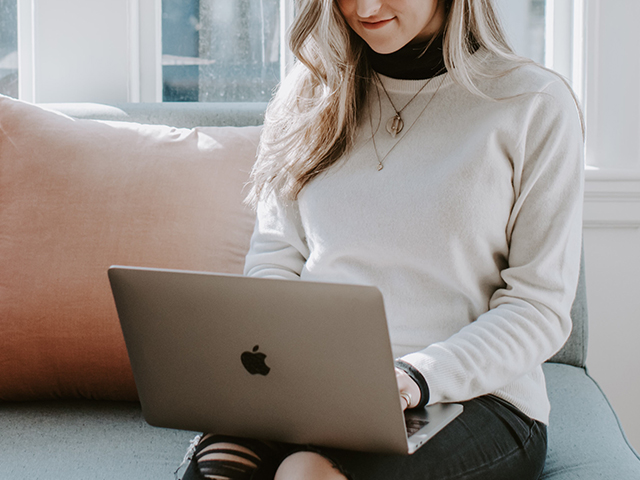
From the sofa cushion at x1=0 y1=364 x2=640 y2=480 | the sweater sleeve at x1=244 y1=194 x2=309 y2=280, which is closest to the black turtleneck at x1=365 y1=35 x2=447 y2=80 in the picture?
the sweater sleeve at x1=244 y1=194 x2=309 y2=280

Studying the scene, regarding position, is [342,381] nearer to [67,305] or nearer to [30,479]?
[30,479]

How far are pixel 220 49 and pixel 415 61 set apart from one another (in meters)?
0.78

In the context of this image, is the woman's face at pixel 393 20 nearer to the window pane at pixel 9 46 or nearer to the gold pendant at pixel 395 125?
the gold pendant at pixel 395 125

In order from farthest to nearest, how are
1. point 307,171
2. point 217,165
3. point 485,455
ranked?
point 217,165 → point 307,171 → point 485,455

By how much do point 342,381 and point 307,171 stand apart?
0.51 metres

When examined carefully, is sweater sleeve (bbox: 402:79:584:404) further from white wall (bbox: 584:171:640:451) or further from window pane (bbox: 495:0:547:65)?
window pane (bbox: 495:0:547:65)

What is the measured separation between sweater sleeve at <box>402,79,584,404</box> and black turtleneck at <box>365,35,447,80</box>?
7.2 inches

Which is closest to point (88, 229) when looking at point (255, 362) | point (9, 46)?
point (255, 362)

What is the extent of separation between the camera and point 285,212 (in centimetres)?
112

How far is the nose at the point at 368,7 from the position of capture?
3.14 feet

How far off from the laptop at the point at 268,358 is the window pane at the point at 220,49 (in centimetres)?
107

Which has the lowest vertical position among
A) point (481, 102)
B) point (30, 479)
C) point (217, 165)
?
point (30, 479)

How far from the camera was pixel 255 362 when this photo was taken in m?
0.67

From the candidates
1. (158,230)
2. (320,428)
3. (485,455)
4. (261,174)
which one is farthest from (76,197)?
(485,455)
